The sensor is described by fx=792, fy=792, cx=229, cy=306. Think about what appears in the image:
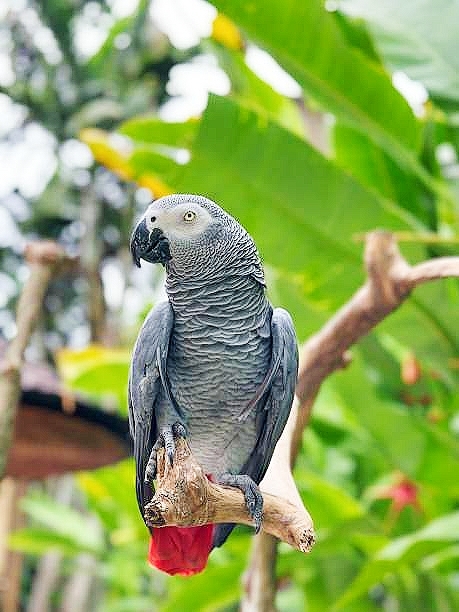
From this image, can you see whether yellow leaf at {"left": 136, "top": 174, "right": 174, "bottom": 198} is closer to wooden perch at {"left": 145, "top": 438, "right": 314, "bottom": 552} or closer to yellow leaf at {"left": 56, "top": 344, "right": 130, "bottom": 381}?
yellow leaf at {"left": 56, "top": 344, "right": 130, "bottom": 381}

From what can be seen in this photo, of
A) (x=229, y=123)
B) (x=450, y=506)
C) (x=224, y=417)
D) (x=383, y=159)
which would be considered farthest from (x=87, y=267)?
(x=224, y=417)

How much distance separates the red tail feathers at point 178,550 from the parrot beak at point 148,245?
15 centimetres

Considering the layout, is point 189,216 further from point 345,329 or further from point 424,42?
point 424,42

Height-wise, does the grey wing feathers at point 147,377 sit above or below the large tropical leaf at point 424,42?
below

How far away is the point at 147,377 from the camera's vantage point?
0.37 meters

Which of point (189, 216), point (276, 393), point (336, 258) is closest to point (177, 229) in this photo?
point (189, 216)

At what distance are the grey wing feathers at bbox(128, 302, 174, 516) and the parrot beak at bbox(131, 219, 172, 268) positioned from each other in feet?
0.17

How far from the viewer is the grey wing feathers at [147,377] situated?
37cm

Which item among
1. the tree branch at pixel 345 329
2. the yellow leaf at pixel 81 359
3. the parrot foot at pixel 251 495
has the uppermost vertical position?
the parrot foot at pixel 251 495

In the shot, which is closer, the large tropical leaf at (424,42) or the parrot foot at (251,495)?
the parrot foot at (251,495)

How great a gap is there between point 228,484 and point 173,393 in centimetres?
5

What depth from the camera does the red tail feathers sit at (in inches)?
15.8

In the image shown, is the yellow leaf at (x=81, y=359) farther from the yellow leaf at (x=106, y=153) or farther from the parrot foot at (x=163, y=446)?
the parrot foot at (x=163, y=446)

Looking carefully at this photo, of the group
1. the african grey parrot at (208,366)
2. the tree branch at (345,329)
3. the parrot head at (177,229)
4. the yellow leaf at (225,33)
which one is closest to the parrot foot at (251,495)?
the african grey parrot at (208,366)
